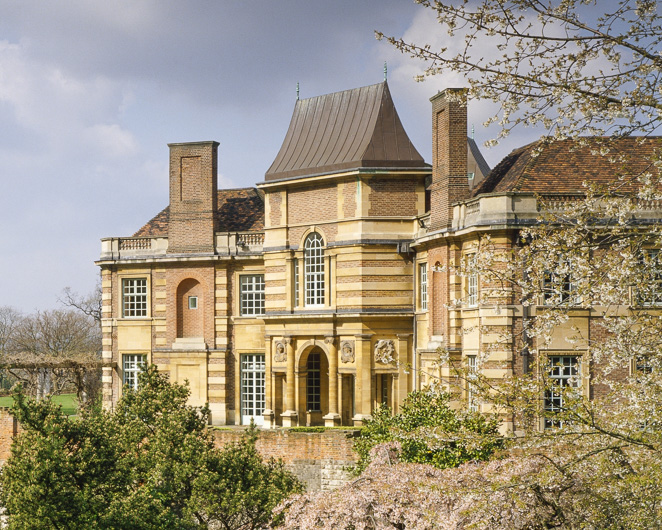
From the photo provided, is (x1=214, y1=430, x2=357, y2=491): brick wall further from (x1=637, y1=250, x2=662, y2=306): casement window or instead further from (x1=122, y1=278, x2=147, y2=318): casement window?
(x1=637, y1=250, x2=662, y2=306): casement window

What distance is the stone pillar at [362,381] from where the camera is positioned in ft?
103

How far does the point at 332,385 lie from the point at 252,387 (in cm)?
490

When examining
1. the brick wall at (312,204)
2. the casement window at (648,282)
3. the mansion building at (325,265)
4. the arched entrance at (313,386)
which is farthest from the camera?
the arched entrance at (313,386)

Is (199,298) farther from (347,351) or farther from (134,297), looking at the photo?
(347,351)

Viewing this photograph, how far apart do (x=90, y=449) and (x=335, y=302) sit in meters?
15.9

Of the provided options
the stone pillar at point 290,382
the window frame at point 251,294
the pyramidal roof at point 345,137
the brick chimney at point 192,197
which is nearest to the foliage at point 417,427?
the stone pillar at point 290,382

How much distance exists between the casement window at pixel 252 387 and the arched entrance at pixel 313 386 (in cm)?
216

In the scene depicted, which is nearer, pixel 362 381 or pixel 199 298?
pixel 362 381

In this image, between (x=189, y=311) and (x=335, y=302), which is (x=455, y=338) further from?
(x=189, y=311)

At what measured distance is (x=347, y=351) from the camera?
1265 inches

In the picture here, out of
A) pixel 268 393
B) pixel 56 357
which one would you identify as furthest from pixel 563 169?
pixel 56 357

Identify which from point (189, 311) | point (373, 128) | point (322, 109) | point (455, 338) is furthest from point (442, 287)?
point (189, 311)

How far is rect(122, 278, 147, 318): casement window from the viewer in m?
37.8

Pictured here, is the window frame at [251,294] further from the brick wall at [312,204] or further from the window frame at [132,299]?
the window frame at [132,299]
